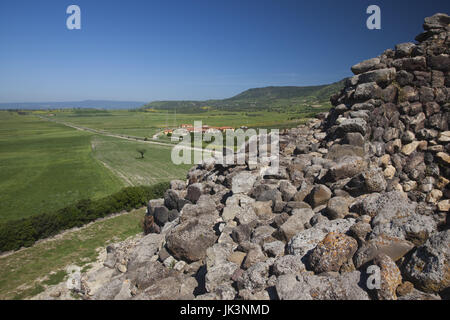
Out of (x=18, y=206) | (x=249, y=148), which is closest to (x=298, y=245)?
(x=249, y=148)

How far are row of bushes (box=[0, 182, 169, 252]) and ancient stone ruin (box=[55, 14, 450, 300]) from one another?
34.1 feet

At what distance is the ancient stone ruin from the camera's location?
5.90 meters

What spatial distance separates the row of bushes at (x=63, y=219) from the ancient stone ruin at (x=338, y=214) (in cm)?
1038

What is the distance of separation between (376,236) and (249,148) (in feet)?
33.6

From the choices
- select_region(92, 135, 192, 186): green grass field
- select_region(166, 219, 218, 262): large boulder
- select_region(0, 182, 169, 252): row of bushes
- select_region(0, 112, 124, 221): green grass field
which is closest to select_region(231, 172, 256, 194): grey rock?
select_region(166, 219, 218, 262): large boulder

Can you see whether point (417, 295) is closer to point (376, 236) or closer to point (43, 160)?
point (376, 236)

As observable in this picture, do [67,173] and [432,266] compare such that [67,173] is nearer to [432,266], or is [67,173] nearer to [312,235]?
[312,235]

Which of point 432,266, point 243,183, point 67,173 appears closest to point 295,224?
point 432,266

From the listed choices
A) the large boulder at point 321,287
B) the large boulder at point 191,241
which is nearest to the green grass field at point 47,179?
the large boulder at point 191,241

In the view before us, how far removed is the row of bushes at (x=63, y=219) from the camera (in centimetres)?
1927

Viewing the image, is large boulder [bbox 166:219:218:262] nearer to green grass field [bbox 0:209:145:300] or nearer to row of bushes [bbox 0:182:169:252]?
green grass field [bbox 0:209:145:300]

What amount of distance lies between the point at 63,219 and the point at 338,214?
74.5 ft

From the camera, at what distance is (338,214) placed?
26.7 ft

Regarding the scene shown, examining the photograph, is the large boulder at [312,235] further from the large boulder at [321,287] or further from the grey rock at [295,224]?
the large boulder at [321,287]
